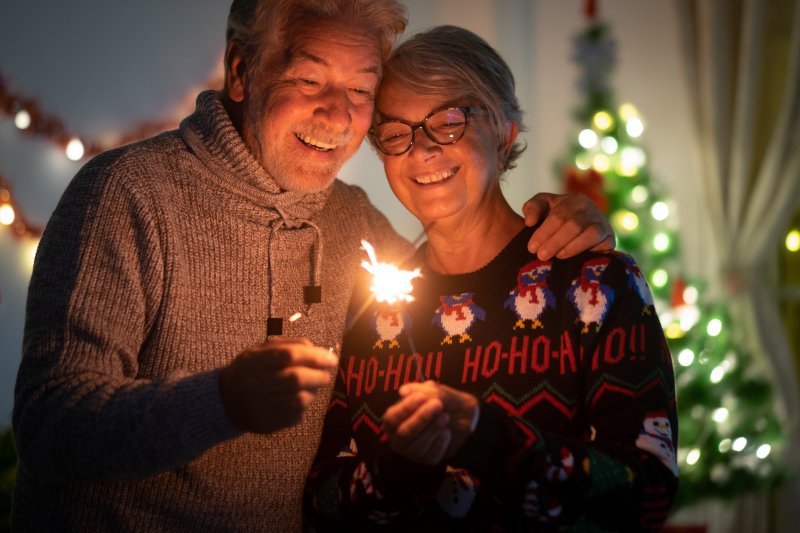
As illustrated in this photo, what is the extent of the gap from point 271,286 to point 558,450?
0.75 m

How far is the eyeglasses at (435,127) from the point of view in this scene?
6.20 feet

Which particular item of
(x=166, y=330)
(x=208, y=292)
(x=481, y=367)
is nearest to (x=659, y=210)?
(x=481, y=367)

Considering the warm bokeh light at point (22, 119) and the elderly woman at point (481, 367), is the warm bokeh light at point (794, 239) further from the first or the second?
the warm bokeh light at point (22, 119)

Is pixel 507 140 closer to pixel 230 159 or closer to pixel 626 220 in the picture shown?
pixel 230 159

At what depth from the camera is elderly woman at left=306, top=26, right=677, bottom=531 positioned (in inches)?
59.4

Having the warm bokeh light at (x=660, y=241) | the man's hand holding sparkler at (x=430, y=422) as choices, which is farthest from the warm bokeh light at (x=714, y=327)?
the man's hand holding sparkler at (x=430, y=422)

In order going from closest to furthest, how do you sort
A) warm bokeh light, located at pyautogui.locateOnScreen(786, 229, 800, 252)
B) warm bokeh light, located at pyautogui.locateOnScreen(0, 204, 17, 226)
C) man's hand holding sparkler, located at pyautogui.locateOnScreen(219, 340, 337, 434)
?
man's hand holding sparkler, located at pyautogui.locateOnScreen(219, 340, 337, 434), warm bokeh light, located at pyautogui.locateOnScreen(0, 204, 17, 226), warm bokeh light, located at pyautogui.locateOnScreen(786, 229, 800, 252)

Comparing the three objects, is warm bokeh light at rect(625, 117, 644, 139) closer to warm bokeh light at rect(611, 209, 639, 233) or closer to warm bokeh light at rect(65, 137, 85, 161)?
warm bokeh light at rect(611, 209, 639, 233)

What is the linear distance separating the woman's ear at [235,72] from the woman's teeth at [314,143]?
0.20 meters

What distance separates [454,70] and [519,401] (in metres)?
0.78

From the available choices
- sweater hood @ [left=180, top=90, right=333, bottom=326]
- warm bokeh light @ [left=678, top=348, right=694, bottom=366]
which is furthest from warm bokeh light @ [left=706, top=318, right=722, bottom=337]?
sweater hood @ [left=180, top=90, right=333, bottom=326]

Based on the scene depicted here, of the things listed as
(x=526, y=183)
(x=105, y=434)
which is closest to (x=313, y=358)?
(x=105, y=434)

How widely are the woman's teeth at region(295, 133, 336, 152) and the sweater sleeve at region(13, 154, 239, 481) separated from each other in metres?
0.37

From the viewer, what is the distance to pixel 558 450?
1521mm
